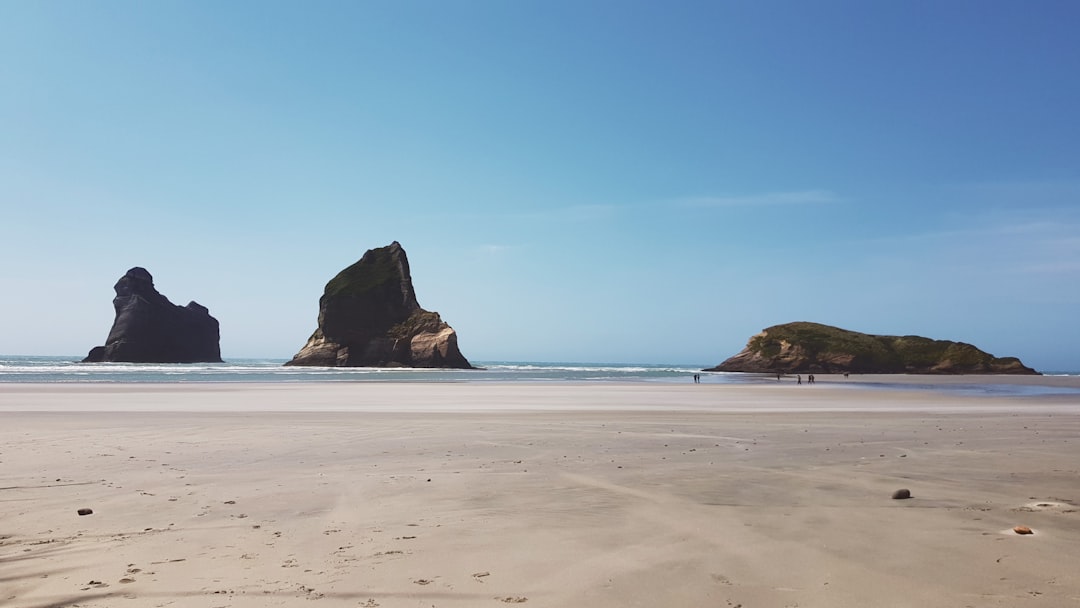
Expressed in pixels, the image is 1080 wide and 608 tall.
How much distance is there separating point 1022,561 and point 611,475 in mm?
5578

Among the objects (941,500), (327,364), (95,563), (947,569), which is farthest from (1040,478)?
(327,364)

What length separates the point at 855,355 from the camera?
10725cm

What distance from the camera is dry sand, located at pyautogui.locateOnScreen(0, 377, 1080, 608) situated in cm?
492

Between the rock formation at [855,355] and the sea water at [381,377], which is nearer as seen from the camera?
the sea water at [381,377]

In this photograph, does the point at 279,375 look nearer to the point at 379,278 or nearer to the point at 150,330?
the point at 379,278

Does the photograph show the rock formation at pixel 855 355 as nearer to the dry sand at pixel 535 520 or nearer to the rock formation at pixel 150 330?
the dry sand at pixel 535 520

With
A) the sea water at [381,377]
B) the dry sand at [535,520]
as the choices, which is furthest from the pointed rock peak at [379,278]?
the dry sand at [535,520]

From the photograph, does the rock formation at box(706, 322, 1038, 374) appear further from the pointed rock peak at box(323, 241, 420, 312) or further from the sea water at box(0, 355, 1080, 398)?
the pointed rock peak at box(323, 241, 420, 312)

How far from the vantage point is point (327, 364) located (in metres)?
123

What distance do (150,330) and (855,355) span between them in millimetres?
155988

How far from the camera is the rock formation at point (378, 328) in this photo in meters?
116

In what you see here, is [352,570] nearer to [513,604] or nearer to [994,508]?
[513,604]

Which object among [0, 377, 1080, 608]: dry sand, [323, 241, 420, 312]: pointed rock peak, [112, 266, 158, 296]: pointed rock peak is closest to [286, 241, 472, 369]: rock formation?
[323, 241, 420, 312]: pointed rock peak

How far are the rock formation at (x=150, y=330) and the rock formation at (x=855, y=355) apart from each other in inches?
5253
